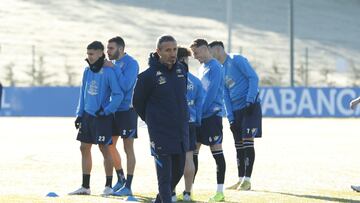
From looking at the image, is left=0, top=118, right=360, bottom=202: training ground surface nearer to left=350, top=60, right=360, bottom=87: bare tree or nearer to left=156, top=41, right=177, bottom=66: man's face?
left=156, top=41, right=177, bottom=66: man's face

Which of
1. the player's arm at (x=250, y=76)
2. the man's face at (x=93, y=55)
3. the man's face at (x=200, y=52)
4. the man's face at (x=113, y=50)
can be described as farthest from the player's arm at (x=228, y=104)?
the man's face at (x=93, y=55)

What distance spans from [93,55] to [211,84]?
5.36 feet

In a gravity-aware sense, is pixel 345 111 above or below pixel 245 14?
below

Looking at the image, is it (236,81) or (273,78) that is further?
(273,78)

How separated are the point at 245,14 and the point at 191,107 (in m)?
66.9

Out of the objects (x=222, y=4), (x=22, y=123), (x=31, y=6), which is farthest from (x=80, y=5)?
(x=22, y=123)

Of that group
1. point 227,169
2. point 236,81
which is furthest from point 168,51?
point 227,169

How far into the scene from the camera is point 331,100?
1665 inches

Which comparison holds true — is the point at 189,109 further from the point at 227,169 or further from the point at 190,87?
the point at 227,169

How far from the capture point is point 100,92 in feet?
Result: 48.1

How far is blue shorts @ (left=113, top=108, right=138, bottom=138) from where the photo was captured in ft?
49.3

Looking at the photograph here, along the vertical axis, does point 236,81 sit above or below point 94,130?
above

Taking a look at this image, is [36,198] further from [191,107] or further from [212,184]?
[212,184]

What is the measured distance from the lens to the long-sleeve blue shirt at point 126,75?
1491cm
